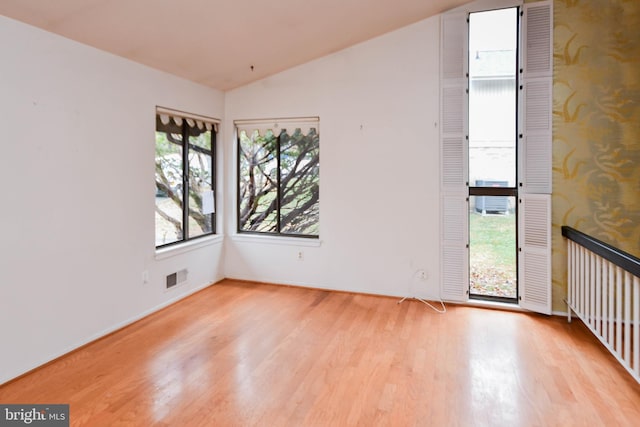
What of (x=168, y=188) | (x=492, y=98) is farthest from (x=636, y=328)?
(x=168, y=188)

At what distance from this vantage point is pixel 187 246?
4.35 meters

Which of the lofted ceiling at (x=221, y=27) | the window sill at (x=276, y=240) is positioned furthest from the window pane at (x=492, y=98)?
the window sill at (x=276, y=240)

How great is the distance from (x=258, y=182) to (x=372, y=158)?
62.6 inches

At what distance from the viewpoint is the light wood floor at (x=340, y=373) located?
2.23 meters

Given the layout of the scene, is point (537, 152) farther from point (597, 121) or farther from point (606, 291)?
point (606, 291)

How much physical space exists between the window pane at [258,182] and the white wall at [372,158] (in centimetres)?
33

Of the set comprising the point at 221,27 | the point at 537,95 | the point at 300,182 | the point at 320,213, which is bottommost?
the point at 320,213

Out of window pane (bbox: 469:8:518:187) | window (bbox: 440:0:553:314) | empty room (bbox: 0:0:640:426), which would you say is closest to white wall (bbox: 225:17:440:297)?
empty room (bbox: 0:0:640:426)

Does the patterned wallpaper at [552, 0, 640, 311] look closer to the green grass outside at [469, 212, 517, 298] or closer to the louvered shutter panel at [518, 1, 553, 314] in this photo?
the louvered shutter panel at [518, 1, 553, 314]

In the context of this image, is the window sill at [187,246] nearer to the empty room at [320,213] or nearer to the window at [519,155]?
the empty room at [320,213]

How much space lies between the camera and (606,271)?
9.61 ft

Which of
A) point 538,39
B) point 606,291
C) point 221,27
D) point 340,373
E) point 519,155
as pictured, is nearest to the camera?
point 340,373

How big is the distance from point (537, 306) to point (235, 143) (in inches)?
156

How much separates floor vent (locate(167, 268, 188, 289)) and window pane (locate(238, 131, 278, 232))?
1.07m
